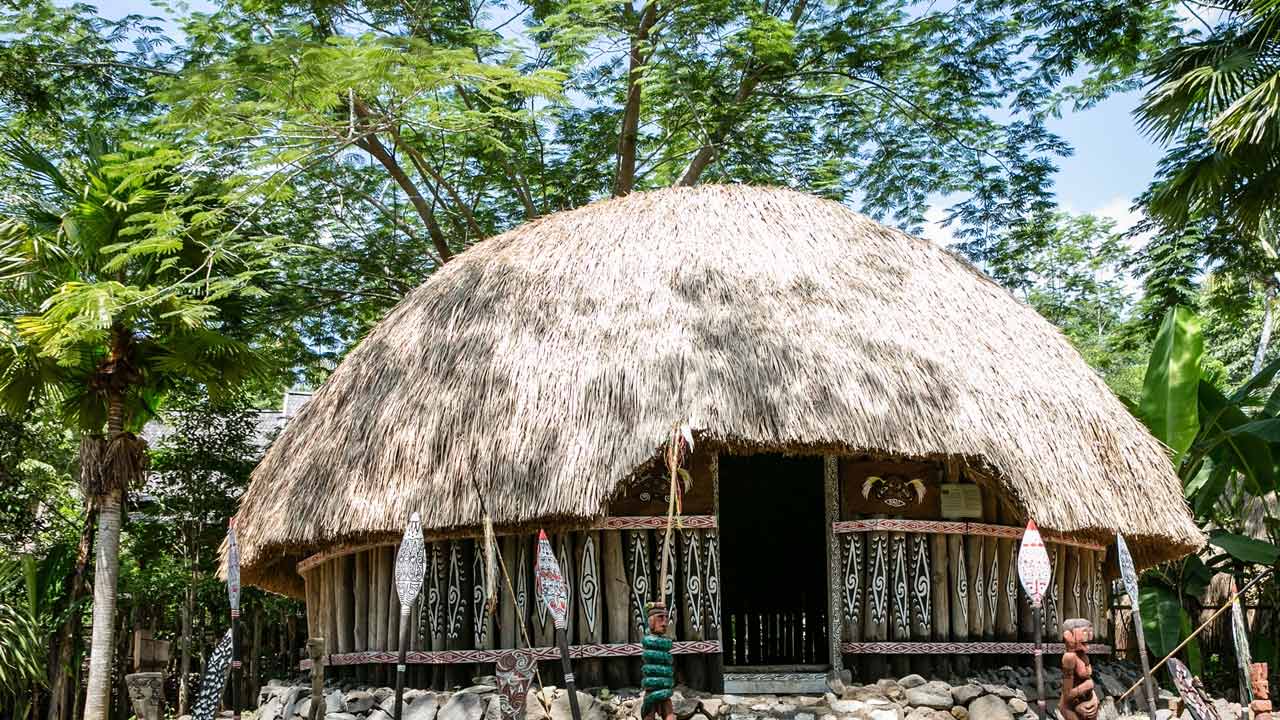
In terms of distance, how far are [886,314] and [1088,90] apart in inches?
324

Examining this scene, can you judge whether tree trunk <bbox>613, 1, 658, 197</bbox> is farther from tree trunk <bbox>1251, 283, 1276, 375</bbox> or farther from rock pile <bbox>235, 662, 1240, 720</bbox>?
tree trunk <bbox>1251, 283, 1276, 375</bbox>

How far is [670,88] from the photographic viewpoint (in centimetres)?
1555

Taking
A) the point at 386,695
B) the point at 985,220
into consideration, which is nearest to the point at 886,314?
the point at 386,695

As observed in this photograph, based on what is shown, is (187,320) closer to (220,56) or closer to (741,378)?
(220,56)

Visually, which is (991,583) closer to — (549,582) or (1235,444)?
(549,582)

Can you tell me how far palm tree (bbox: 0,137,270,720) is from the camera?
43.2 ft

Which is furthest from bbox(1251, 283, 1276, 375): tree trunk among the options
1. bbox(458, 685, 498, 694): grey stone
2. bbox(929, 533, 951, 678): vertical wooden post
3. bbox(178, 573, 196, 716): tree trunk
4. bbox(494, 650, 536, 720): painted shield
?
bbox(494, 650, 536, 720): painted shield

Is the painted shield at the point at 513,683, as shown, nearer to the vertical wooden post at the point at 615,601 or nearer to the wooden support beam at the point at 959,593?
the vertical wooden post at the point at 615,601

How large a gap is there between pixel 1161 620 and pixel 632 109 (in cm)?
887

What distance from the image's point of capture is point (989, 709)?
372 inches

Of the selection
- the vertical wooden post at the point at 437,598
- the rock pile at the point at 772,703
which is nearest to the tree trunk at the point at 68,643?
the rock pile at the point at 772,703

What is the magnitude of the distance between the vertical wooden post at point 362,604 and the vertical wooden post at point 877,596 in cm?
409

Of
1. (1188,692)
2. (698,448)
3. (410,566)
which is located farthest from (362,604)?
(1188,692)

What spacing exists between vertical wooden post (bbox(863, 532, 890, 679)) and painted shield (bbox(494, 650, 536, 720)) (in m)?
3.12
